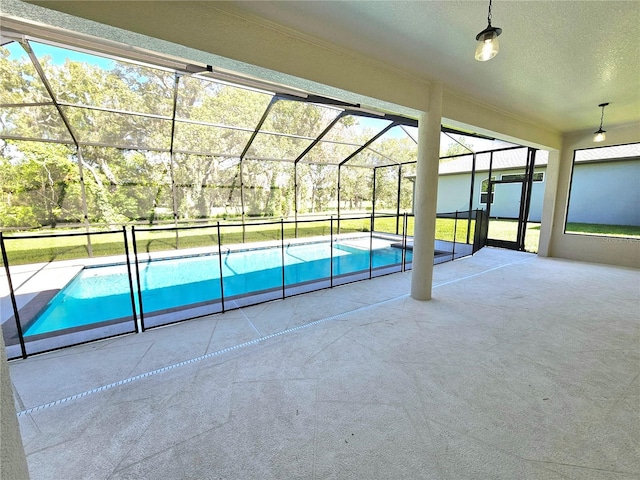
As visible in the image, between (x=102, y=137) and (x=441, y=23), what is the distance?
23.0 ft

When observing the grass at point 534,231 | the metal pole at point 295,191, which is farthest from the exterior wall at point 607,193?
the metal pole at point 295,191

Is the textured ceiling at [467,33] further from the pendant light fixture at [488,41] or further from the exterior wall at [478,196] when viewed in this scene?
the exterior wall at [478,196]

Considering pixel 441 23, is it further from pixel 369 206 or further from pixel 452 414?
pixel 369 206

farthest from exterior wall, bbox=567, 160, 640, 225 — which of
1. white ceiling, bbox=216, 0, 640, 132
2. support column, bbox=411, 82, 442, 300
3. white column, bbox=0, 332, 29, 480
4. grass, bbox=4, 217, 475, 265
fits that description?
white column, bbox=0, 332, 29, 480

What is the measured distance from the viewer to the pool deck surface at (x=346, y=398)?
56.5 inches

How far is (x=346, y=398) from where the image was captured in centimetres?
190

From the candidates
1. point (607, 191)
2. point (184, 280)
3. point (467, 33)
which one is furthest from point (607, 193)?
point (184, 280)

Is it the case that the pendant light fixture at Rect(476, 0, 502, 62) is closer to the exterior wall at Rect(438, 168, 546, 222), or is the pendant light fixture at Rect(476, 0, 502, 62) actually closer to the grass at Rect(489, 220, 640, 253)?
the grass at Rect(489, 220, 640, 253)

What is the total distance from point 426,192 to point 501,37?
168cm

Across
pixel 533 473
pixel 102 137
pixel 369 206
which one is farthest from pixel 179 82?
pixel 369 206

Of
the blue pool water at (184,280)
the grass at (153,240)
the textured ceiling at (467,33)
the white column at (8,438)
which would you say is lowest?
the blue pool water at (184,280)

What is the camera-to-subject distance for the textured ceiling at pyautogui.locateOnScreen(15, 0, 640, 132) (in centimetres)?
196

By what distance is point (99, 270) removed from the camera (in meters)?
5.84

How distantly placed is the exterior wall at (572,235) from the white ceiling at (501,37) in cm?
242
